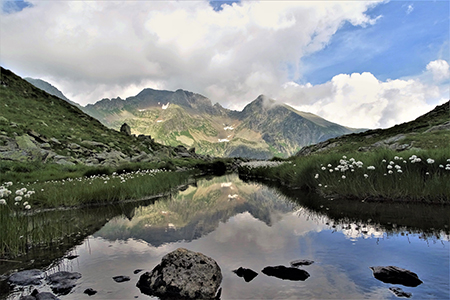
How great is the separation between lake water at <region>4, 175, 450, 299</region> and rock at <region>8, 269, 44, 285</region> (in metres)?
0.30

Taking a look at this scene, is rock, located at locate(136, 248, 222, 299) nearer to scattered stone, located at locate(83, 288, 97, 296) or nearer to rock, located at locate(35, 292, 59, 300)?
scattered stone, located at locate(83, 288, 97, 296)

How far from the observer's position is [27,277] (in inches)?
206

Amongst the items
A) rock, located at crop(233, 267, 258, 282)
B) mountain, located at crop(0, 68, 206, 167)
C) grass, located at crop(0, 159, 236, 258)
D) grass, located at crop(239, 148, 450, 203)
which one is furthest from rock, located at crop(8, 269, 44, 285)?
mountain, located at crop(0, 68, 206, 167)

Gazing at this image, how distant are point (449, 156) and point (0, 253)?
1710cm

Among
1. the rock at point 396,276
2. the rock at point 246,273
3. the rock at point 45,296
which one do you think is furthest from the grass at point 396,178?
the rock at point 45,296

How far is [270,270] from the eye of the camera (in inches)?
208

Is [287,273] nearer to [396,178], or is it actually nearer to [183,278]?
[183,278]

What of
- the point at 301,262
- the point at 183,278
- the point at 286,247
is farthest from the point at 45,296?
the point at 286,247

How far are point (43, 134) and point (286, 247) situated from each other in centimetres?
4243

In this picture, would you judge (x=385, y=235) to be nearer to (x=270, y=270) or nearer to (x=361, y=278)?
(x=361, y=278)

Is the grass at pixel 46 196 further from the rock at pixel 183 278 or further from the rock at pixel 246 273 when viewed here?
the rock at pixel 246 273

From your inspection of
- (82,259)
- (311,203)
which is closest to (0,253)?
(82,259)

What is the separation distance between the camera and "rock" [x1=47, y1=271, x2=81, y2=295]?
4.77 m

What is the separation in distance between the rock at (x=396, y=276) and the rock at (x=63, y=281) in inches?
232
